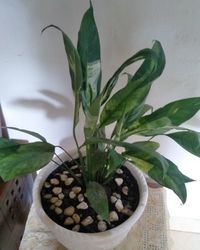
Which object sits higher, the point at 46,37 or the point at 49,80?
the point at 46,37

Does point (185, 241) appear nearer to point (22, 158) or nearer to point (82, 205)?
point (82, 205)

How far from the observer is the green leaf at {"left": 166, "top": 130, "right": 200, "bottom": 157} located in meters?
0.49

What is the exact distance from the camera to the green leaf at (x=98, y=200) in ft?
1.48

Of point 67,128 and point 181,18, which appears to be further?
point 67,128

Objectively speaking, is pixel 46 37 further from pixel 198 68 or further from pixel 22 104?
pixel 198 68

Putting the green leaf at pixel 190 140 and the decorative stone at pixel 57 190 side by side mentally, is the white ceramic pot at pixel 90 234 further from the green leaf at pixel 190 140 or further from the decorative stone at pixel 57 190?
the green leaf at pixel 190 140

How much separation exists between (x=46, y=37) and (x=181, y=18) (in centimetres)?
38

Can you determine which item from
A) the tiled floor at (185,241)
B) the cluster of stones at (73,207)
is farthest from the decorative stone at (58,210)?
the tiled floor at (185,241)

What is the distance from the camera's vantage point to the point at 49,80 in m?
0.80

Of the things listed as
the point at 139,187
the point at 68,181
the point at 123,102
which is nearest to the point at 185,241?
the point at 139,187

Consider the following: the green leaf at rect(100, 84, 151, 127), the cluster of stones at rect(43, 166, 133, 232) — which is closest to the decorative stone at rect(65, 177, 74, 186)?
the cluster of stones at rect(43, 166, 133, 232)

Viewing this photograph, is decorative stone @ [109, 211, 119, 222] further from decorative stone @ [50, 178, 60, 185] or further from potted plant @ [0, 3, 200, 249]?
decorative stone @ [50, 178, 60, 185]

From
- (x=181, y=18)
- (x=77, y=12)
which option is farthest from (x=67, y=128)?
(x=181, y=18)

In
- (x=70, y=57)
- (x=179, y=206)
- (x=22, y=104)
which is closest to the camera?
(x=70, y=57)
